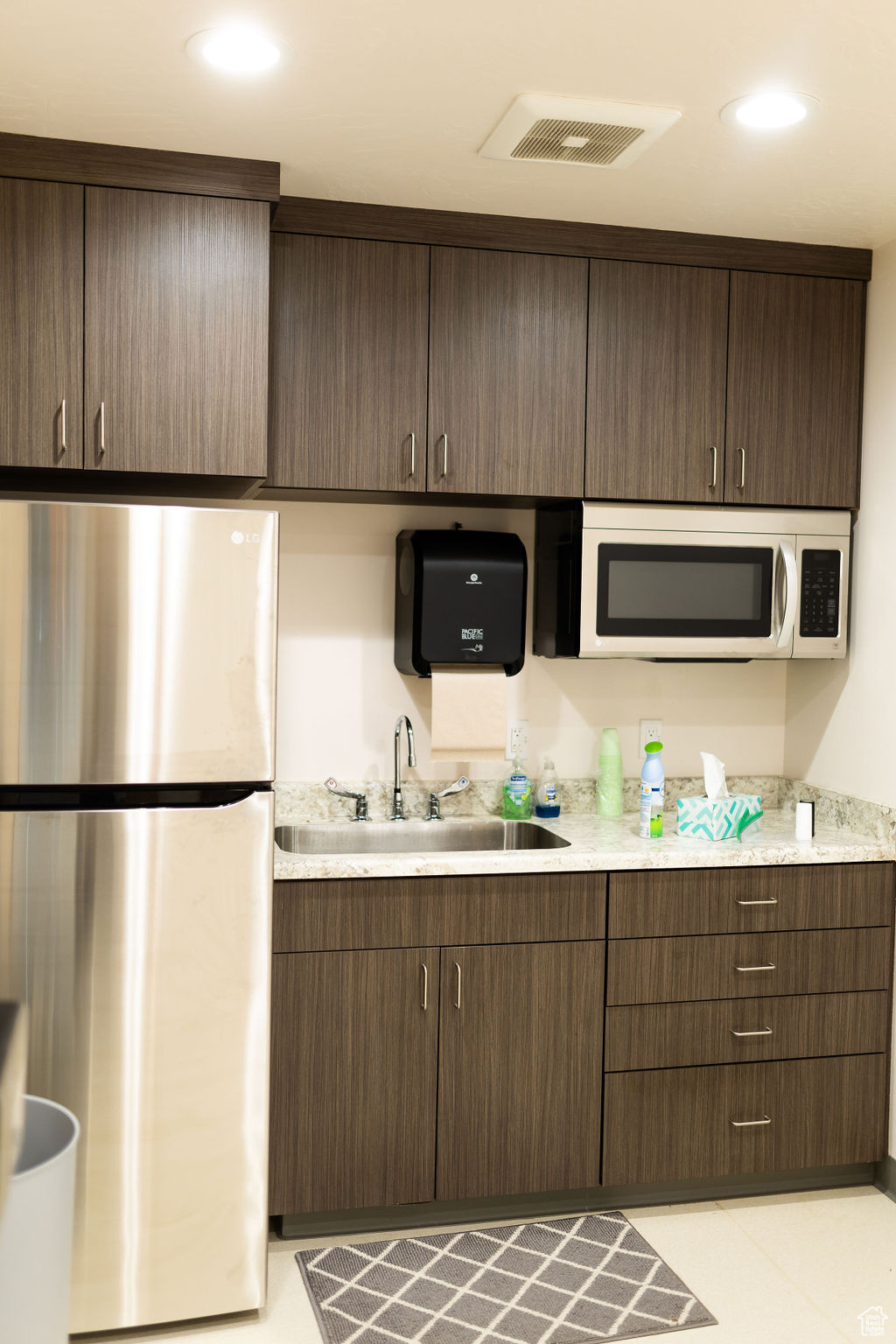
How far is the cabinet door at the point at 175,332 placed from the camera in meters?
2.40

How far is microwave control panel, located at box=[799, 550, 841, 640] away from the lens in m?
3.04

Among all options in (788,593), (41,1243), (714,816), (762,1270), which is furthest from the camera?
(788,593)

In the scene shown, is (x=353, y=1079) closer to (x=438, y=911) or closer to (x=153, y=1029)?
(x=438, y=911)

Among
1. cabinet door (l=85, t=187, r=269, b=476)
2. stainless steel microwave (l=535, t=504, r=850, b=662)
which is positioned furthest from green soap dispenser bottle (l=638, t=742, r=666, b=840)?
cabinet door (l=85, t=187, r=269, b=476)

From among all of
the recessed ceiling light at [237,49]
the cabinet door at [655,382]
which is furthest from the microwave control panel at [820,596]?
the recessed ceiling light at [237,49]

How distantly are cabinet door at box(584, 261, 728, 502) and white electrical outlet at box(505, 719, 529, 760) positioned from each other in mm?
688

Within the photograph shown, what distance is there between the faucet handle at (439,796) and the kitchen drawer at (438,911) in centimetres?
48

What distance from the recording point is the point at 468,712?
9.69ft

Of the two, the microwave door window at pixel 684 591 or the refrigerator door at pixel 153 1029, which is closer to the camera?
the refrigerator door at pixel 153 1029

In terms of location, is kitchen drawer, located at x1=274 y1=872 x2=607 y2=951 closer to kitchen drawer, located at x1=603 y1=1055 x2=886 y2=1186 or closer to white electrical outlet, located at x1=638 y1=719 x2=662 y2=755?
kitchen drawer, located at x1=603 y1=1055 x2=886 y2=1186

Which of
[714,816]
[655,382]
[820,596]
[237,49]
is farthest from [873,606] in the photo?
[237,49]

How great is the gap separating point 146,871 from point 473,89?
157 centimetres

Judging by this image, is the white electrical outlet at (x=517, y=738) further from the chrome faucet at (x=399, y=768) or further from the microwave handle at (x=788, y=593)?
the microwave handle at (x=788, y=593)

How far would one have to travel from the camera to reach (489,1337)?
7.49 ft
